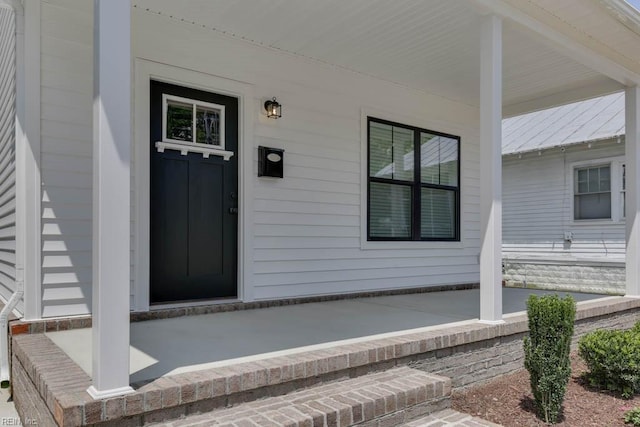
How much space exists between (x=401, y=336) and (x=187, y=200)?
2291mm

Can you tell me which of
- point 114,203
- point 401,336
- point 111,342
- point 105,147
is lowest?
point 401,336

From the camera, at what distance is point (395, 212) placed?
6020 millimetres

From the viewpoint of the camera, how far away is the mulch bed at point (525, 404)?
315 centimetres

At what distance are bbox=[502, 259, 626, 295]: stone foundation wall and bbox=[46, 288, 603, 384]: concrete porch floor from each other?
5.00m

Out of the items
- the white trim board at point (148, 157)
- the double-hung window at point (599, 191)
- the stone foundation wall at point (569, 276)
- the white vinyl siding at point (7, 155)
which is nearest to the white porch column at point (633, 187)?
the stone foundation wall at point (569, 276)

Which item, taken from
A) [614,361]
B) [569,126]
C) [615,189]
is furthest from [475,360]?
[569,126]

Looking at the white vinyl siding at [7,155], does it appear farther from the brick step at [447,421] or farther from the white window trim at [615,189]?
the white window trim at [615,189]

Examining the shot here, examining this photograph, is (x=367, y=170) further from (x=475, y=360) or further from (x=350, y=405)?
(x=350, y=405)

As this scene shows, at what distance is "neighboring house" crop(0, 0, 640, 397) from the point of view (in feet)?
11.3

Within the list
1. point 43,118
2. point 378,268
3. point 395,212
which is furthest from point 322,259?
point 43,118

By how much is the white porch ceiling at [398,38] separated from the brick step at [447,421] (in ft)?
10.3

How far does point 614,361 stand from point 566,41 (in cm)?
300

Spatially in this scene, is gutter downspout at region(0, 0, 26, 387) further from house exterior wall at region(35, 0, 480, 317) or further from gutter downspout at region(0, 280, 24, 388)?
house exterior wall at region(35, 0, 480, 317)

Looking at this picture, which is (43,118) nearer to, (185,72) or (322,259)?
(185,72)
